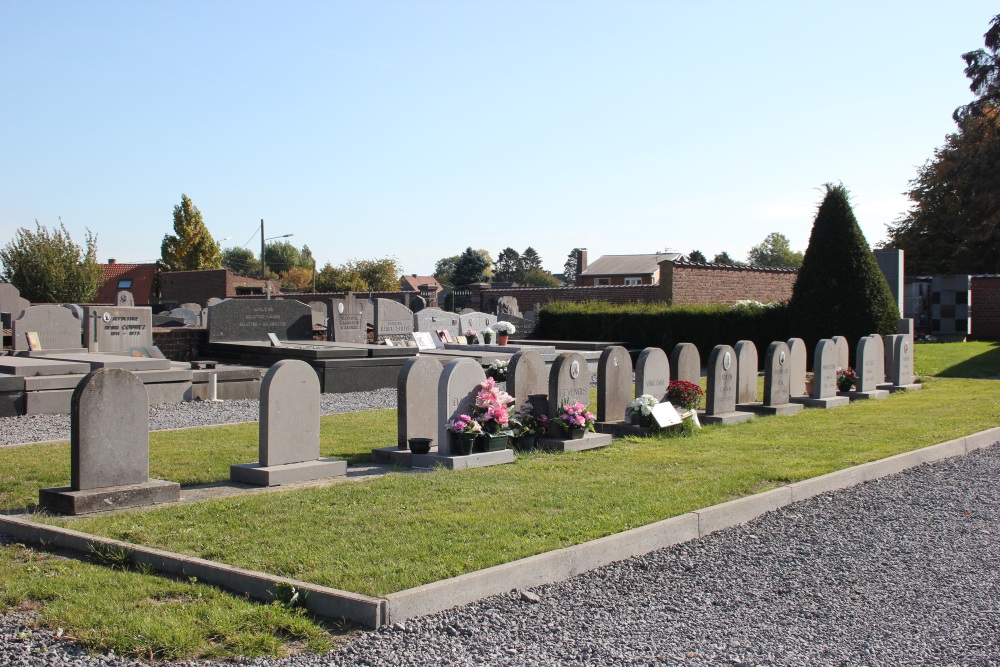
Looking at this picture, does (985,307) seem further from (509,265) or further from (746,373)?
(509,265)

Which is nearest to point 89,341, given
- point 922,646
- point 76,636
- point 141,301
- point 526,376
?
point 526,376

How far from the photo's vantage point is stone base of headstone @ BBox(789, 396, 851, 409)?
14.5 metres

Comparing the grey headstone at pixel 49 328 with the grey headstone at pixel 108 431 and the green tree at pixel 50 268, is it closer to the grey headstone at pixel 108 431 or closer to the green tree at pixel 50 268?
the grey headstone at pixel 108 431

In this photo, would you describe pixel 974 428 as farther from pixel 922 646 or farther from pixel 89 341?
pixel 89 341

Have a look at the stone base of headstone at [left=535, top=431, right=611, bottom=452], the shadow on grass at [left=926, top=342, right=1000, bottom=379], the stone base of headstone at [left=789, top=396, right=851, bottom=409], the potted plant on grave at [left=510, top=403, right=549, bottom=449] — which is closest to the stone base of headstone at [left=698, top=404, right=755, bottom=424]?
the stone base of headstone at [left=789, top=396, right=851, bottom=409]

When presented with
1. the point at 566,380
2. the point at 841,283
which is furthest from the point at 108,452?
the point at 841,283

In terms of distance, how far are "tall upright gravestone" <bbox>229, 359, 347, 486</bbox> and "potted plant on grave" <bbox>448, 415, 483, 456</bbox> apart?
1177 millimetres

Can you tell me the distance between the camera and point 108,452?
22.6 ft

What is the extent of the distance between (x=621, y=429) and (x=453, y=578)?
667 centimetres

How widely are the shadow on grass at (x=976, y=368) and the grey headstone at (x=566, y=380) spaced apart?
1286 centimetres

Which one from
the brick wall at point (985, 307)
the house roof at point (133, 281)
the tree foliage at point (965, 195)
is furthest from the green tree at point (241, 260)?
the brick wall at point (985, 307)

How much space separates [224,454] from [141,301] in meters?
54.1

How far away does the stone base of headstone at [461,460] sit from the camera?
8750 mm

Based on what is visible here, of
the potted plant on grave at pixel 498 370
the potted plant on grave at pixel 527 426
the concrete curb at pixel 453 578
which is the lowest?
the concrete curb at pixel 453 578
